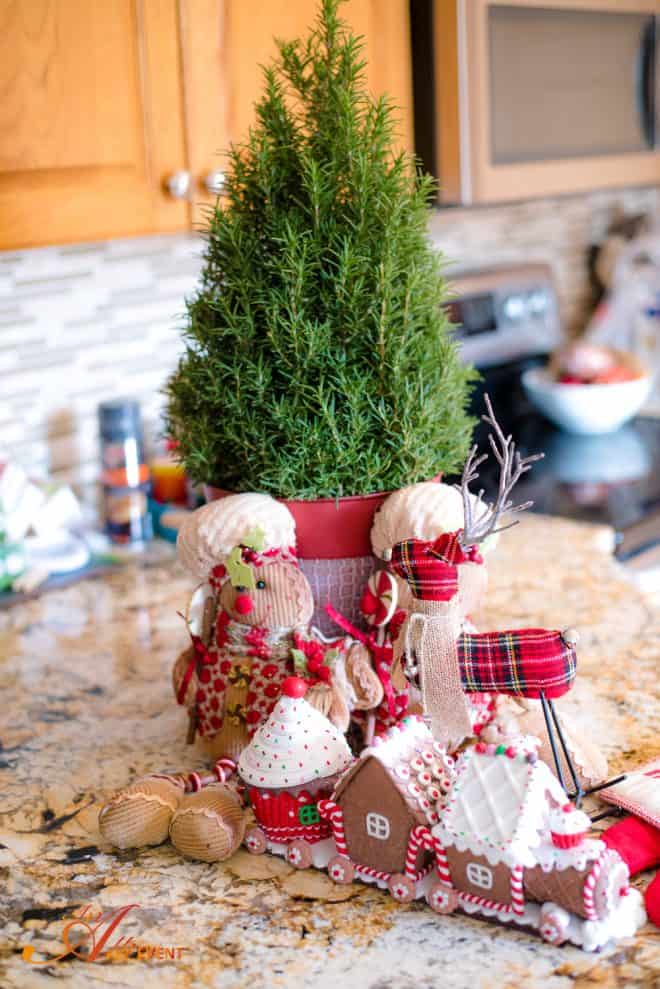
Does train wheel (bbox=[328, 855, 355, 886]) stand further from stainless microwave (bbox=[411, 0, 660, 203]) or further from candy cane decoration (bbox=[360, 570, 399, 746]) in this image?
stainless microwave (bbox=[411, 0, 660, 203])

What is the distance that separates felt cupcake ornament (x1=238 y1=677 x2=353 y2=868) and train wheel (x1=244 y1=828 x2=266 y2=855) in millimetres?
15

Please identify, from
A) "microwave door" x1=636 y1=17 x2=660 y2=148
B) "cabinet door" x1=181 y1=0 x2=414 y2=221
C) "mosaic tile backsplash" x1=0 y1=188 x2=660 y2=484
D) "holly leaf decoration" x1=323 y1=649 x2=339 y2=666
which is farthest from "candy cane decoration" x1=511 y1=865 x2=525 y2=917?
"microwave door" x1=636 y1=17 x2=660 y2=148

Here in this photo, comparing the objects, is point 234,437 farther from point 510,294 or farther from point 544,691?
point 510,294

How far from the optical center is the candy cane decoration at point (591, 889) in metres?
0.66

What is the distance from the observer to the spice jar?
1580 millimetres

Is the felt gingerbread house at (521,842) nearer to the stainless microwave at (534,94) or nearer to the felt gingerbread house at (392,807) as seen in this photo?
the felt gingerbread house at (392,807)

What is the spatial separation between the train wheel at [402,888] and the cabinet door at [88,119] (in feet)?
2.53

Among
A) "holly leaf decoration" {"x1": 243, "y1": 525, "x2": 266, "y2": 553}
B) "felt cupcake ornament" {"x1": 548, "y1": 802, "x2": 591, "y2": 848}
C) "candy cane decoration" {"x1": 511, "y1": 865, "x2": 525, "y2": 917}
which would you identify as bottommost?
"candy cane decoration" {"x1": 511, "y1": 865, "x2": 525, "y2": 917}

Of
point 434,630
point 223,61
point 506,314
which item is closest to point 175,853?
point 434,630

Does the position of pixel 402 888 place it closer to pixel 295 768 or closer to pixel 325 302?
pixel 295 768

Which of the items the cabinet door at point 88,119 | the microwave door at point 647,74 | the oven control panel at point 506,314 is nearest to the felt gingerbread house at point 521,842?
the cabinet door at point 88,119

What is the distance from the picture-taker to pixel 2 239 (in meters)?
1.15

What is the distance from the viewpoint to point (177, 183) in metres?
1.28

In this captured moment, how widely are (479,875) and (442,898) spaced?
0.13ft
